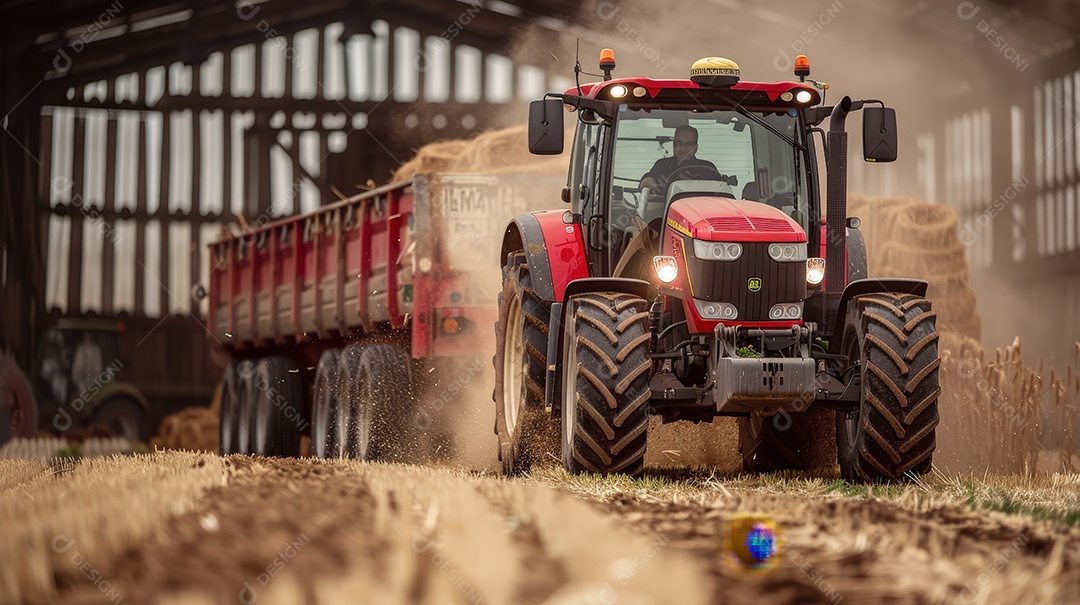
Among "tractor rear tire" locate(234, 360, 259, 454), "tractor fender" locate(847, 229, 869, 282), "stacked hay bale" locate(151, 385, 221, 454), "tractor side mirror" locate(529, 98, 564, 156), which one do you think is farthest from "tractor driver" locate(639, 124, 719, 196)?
"stacked hay bale" locate(151, 385, 221, 454)

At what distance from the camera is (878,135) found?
27.5 ft

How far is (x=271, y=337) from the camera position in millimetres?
16344

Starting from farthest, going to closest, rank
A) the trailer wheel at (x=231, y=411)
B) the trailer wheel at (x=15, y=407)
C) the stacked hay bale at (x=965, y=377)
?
the trailer wheel at (x=15, y=407) < the trailer wheel at (x=231, y=411) < the stacked hay bale at (x=965, y=377)

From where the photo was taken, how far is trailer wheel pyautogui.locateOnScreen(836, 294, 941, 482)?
26.2 ft

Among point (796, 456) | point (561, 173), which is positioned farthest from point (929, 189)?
point (796, 456)

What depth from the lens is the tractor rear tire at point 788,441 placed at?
32.3 feet

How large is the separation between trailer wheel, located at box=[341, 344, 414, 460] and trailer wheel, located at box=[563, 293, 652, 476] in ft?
16.5

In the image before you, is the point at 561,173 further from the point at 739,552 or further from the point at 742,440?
the point at 739,552

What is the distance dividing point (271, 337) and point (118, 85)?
434 inches

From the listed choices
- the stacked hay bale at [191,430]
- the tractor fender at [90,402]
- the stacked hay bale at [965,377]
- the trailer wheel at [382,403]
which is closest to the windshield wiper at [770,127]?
the stacked hay bale at [965,377]

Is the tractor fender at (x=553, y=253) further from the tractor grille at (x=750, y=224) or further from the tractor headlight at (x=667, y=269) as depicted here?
the tractor grille at (x=750, y=224)

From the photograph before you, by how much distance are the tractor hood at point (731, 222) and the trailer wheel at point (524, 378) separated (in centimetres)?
115

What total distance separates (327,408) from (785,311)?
686cm

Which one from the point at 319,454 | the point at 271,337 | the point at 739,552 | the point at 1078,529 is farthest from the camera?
the point at 271,337
